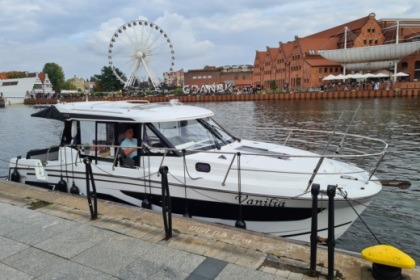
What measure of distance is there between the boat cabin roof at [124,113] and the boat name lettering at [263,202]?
253cm

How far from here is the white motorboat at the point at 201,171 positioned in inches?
281

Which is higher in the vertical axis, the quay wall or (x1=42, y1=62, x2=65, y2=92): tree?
(x1=42, y1=62, x2=65, y2=92): tree

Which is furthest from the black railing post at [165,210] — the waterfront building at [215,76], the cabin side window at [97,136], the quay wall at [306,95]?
the waterfront building at [215,76]

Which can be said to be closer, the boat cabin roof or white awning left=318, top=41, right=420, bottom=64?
the boat cabin roof

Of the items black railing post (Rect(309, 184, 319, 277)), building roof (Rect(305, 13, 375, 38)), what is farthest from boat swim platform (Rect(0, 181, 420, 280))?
building roof (Rect(305, 13, 375, 38))

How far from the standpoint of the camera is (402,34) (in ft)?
305

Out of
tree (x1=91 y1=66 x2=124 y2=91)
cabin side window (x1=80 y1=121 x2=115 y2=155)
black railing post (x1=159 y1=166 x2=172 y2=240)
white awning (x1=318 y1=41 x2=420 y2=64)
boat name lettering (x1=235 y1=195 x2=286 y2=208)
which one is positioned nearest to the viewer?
black railing post (x1=159 y1=166 x2=172 y2=240)

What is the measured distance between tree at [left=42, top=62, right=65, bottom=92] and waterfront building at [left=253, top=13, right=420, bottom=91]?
95.2m

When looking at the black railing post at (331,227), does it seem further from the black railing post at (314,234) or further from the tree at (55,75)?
the tree at (55,75)

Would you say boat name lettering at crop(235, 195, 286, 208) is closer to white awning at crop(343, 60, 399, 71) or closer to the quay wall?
the quay wall

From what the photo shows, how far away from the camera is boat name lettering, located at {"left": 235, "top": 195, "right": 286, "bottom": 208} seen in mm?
7071

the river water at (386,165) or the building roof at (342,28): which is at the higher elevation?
the building roof at (342,28)

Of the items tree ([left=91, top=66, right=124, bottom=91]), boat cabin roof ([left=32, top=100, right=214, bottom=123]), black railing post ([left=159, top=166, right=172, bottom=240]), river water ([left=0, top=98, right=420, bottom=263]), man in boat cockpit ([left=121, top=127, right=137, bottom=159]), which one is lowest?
river water ([left=0, top=98, right=420, bottom=263])

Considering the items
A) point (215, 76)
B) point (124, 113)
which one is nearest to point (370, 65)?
point (215, 76)
